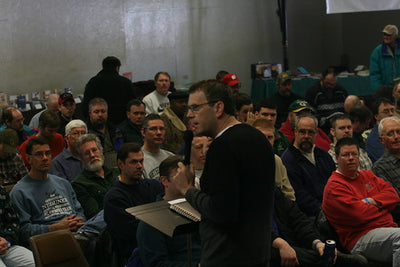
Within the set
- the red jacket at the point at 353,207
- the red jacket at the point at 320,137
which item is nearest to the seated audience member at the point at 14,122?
the red jacket at the point at 320,137

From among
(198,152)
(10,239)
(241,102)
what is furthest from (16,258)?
(241,102)

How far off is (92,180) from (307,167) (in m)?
1.59

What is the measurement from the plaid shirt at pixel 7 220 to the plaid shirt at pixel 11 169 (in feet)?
2.92

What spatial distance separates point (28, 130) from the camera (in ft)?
20.2

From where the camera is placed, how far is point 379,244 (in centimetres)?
387

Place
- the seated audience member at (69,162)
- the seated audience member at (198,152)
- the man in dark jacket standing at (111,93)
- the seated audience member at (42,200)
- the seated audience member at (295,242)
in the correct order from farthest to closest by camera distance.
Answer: the man in dark jacket standing at (111,93), the seated audience member at (69,162), the seated audience member at (198,152), the seated audience member at (42,200), the seated audience member at (295,242)

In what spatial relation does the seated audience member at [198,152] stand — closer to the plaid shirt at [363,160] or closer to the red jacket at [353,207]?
the red jacket at [353,207]

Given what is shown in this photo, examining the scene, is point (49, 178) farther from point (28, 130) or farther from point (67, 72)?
point (67, 72)

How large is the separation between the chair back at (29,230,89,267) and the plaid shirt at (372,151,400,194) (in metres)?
2.26

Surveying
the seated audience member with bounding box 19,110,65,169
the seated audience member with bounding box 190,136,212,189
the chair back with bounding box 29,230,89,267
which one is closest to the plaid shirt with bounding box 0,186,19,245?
the chair back with bounding box 29,230,89,267

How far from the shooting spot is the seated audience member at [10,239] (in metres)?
3.86

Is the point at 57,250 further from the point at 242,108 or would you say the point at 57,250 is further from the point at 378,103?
the point at 378,103

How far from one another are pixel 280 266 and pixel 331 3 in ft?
13.7

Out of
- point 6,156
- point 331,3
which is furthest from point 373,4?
point 6,156
